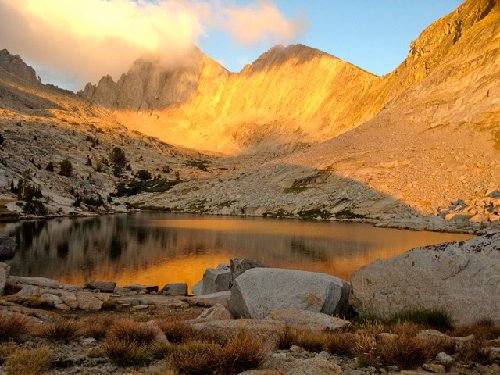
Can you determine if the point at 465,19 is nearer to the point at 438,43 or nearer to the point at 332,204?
the point at 438,43

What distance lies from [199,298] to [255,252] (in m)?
23.2

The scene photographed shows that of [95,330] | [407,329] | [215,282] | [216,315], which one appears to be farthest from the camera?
[215,282]

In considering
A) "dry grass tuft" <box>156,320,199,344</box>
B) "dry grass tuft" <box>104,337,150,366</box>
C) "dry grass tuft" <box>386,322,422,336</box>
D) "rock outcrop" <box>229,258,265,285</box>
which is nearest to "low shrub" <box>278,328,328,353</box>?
"dry grass tuft" <box>156,320,199,344</box>

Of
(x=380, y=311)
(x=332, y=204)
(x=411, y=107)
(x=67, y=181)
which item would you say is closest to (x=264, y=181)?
(x=332, y=204)

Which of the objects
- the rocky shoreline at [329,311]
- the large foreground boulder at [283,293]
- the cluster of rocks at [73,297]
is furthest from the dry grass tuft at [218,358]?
the cluster of rocks at [73,297]

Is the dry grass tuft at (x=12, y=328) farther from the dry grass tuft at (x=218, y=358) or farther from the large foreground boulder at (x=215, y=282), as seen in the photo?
the large foreground boulder at (x=215, y=282)

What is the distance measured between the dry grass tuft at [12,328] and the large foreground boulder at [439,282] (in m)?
11.2

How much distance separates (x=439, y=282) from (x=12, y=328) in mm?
13187

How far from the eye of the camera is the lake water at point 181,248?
3616cm

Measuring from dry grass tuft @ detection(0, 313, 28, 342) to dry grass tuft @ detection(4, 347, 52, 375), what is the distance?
5.95 feet

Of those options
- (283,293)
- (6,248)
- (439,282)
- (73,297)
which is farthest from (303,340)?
(6,248)

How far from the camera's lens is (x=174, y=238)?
57156 mm

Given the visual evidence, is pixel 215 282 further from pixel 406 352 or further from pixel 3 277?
pixel 406 352

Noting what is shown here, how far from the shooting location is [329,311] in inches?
607
